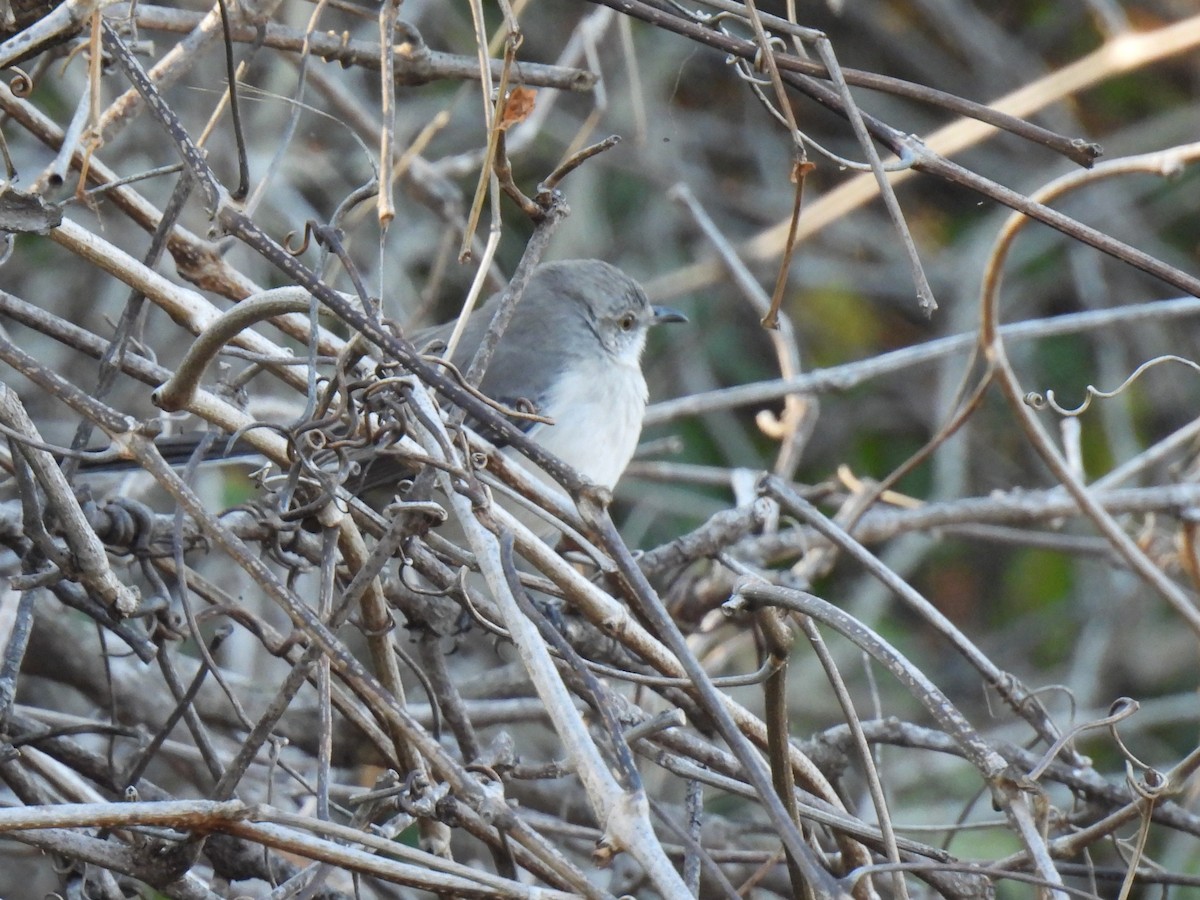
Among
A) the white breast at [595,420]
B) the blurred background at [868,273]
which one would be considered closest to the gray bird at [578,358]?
the white breast at [595,420]

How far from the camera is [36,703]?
13.9 ft

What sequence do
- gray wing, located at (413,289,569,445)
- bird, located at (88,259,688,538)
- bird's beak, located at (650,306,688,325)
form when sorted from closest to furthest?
bird, located at (88,259,688,538) < gray wing, located at (413,289,569,445) < bird's beak, located at (650,306,688,325)

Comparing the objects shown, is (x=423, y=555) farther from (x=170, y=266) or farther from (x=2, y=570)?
(x=170, y=266)

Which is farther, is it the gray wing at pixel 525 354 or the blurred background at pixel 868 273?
the blurred background at pixel 868 273

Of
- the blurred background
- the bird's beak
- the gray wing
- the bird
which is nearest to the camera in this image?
the bird

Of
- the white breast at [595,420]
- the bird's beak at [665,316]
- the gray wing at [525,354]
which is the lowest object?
the white breast at [595,420]

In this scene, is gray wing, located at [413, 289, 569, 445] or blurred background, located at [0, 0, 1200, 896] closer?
gray wing, located at [413, 289, 569, 445]

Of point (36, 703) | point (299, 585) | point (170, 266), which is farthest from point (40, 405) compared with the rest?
point (36, 703)

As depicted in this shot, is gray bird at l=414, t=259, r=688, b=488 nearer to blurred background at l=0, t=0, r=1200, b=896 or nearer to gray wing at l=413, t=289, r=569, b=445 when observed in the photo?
gray wing at l=413, t=289, r=569, b=445

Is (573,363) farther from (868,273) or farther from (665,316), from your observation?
(868,273)

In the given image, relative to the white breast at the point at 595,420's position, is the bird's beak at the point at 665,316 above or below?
above

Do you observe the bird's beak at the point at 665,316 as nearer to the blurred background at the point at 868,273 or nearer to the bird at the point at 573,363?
the bird at the point at 573,363

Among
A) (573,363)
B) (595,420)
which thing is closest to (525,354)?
(573,363)

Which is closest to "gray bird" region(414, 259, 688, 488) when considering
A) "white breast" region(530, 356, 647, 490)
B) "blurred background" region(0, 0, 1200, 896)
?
"white breast" region(530, 356, 647, 490)
